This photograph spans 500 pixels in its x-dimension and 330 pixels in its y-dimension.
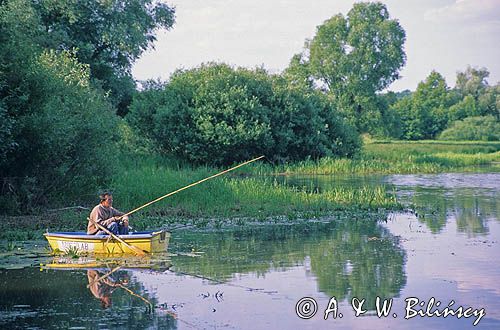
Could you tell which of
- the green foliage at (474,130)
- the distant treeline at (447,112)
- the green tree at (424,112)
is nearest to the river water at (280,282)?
the green foliage at (474,130)

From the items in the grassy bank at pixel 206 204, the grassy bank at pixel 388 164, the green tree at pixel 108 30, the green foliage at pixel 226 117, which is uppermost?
the green tree at pixel 108 30

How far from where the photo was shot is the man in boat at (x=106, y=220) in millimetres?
17625

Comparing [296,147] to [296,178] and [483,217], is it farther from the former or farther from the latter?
[483,217]

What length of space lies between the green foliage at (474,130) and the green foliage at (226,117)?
4059cm

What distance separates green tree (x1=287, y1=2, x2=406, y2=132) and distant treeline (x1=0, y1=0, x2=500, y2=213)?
4.9 inches

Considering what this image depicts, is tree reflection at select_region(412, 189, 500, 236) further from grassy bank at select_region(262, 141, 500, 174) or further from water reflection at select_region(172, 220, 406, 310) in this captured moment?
grassy bank at select_region(262, 141, 500, 174)

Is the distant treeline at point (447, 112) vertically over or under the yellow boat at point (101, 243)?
over

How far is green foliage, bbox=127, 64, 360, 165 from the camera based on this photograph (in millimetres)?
47656

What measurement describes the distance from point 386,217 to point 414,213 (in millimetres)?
1617

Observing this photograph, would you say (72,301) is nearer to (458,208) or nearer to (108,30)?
(458,208)

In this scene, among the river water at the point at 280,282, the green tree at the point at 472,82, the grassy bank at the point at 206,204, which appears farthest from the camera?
the green tree at the point at 472,82

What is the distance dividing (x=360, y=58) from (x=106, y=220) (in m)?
65.7

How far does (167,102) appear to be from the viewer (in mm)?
48500

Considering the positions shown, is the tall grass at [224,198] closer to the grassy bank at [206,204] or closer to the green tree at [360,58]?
the grassy bank at [206,204]
